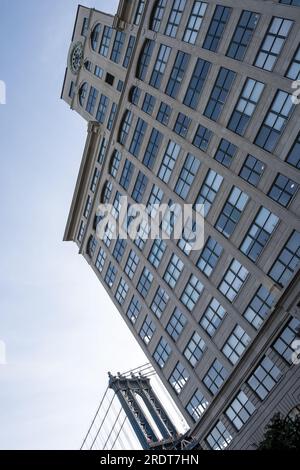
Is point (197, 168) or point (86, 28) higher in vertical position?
point (86, 28)

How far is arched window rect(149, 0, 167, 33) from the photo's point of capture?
4388 centimetres

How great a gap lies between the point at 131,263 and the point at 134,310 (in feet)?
17.5

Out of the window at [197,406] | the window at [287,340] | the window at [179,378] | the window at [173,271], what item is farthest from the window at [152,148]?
the window at [197,406]

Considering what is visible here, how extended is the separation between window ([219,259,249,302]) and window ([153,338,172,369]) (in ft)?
36.0

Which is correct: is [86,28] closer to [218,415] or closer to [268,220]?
[268,220]

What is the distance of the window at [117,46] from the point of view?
165 ft

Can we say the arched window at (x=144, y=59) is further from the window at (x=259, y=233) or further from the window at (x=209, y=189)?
the window at (x=259, y=233)

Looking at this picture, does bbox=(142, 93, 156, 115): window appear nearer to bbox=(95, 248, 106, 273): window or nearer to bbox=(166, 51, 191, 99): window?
bbox=(166, 51, 191, 99): window

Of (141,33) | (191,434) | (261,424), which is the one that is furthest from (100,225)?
(261,424)

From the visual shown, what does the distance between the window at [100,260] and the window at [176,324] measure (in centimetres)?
1595

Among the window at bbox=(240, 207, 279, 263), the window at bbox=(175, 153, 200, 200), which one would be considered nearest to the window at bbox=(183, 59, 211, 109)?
the window at bbox=(175, 153, 200, 200)

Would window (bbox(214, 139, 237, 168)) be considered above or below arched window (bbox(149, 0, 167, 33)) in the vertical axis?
below

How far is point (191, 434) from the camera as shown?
4056 centimetres

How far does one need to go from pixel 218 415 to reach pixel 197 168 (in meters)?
21.0
